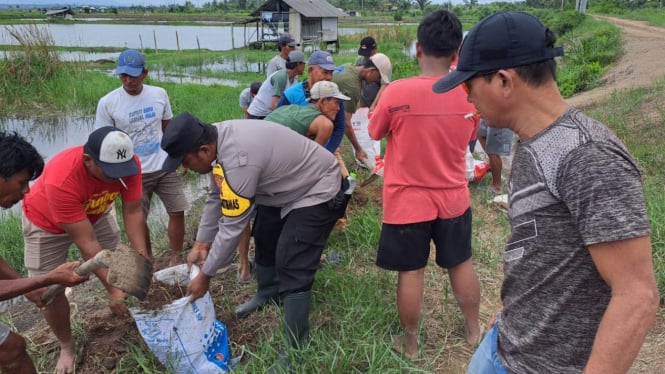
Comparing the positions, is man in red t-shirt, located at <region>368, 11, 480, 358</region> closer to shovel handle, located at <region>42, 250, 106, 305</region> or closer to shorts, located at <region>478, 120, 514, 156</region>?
shovel handle, located at <region>42, 250, 106, 305</region>

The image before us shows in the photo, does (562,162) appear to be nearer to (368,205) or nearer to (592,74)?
(368,205)

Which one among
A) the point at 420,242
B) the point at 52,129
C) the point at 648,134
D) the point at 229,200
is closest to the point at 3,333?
the point at 229,200

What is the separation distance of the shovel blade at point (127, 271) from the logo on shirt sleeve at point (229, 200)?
47cm

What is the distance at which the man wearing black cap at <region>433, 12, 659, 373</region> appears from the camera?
941mm

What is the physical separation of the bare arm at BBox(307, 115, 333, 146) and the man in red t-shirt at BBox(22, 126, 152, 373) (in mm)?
1076

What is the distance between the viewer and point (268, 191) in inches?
97.1

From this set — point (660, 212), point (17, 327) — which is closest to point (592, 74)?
point (660, 212)

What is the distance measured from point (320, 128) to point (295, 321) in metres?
1.26

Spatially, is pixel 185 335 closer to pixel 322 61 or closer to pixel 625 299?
pixel 625 299

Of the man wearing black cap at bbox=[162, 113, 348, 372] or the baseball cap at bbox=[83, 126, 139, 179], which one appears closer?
the man wearing black cap at bbox=[162, 113, 348, 372]

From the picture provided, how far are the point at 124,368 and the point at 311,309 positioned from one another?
3.49 feet

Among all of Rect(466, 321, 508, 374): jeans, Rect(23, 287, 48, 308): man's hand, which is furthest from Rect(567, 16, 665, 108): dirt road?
Rect(23, 287, 48, 308): man's hand

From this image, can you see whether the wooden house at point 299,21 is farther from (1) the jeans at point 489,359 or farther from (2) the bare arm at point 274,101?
(1) the jeans at point 489,359

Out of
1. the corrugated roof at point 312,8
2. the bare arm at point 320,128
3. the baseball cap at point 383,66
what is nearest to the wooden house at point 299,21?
the corrugated roof at point 312,8
